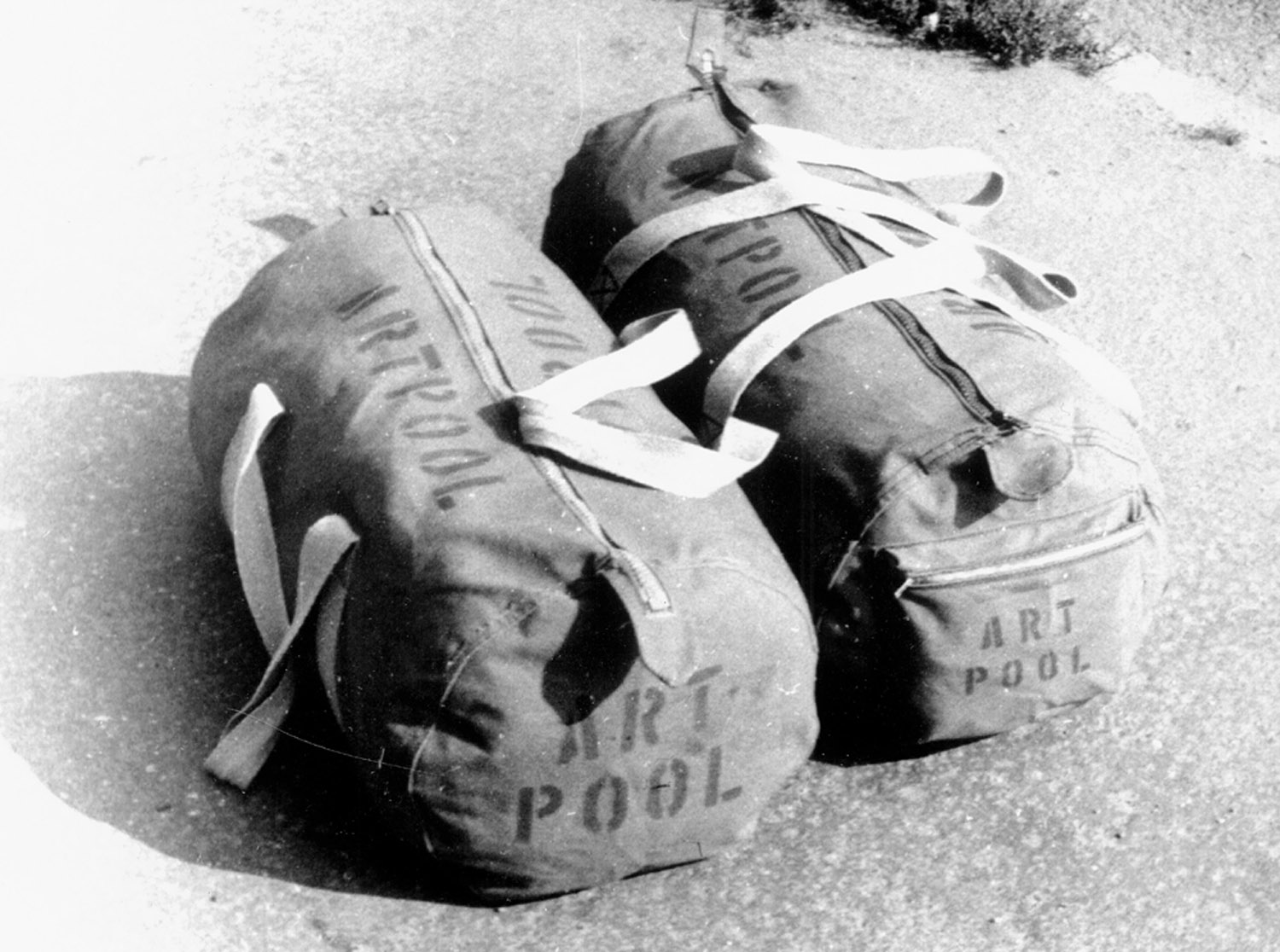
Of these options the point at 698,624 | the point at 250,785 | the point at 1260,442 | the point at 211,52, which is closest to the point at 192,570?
the point at 250,785

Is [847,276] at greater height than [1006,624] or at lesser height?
greater

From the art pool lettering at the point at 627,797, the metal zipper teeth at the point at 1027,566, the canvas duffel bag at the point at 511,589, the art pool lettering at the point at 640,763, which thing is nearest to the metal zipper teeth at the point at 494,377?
the canvas duffel bag at the point at 511,589

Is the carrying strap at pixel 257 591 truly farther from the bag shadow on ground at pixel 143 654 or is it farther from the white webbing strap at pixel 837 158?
the white webbing strap at pixel 837 158

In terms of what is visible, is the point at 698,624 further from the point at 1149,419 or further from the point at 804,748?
the point at 1149,419

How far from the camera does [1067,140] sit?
15.4 ft

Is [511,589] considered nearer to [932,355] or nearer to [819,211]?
[932,355]

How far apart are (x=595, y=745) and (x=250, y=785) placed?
0.73 meters

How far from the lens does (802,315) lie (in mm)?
2738

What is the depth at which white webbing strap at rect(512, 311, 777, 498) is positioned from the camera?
2412mm

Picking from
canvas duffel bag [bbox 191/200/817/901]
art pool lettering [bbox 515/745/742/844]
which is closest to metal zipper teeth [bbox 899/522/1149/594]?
canvas duffel bag [bbox 191/200/817/901]

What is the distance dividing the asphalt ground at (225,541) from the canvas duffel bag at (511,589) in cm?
19

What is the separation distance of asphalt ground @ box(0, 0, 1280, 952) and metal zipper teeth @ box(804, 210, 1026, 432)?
2.30 ft

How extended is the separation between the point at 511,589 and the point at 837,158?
1.34 m

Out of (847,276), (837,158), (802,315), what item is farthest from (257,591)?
(837,158)
